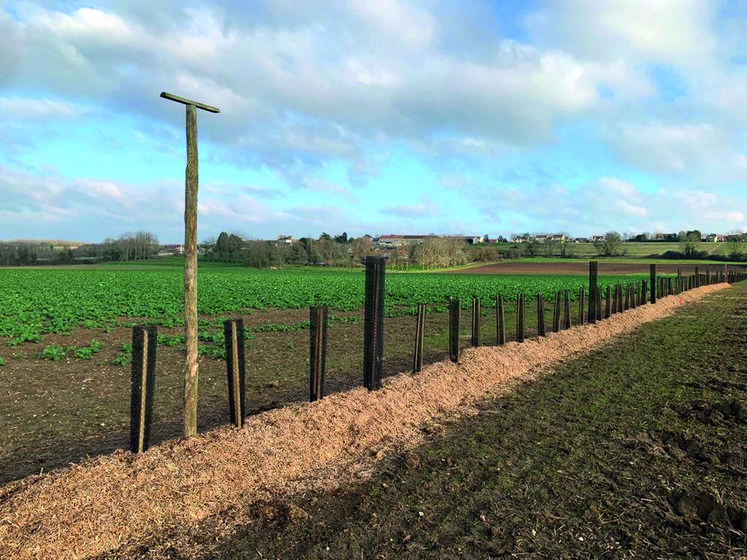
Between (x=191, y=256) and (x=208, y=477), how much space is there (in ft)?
7.41

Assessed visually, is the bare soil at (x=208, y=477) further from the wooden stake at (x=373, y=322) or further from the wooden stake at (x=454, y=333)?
the wooden stake at (x=454, y=333)

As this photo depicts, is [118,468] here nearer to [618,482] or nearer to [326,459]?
[326,459]

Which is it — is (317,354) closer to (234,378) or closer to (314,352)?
→ (314,352)

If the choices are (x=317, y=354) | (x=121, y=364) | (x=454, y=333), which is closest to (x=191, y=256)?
(x=317, y=354)

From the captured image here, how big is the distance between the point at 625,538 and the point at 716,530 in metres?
0.85

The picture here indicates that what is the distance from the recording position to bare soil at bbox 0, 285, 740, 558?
3633 mm

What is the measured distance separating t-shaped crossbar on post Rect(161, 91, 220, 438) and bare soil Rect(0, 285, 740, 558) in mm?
417

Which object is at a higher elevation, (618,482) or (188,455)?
(188,455)

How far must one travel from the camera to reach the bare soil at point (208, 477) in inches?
143

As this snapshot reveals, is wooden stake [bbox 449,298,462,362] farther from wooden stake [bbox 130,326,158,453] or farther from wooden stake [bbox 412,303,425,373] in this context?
wooden stake [bbox 130,326,158,453]

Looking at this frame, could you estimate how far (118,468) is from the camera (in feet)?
14.3

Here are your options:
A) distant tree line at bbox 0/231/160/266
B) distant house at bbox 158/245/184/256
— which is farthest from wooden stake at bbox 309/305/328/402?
distant house at bbox 158/245/184/256

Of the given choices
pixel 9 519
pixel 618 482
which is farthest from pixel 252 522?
pixel 618 482

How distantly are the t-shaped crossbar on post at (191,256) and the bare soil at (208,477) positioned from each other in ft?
1.37
